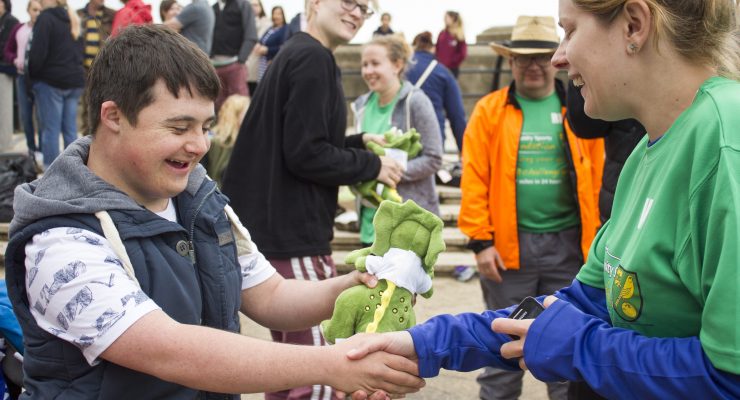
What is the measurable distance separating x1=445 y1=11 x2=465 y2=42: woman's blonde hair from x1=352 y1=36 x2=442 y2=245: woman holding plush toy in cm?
613

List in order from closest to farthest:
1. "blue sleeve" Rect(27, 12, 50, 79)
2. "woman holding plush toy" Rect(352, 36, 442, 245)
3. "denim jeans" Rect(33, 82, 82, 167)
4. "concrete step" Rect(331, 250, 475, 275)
A: "woman holding plush toy" Rect(352, 36, 442, 245), "concrete step" Rect(331, 250, 475, 275), "blue sleeve" Rect(27, 12, 50, 79), "denim jeans" Rect(33, 82, 82, 167)

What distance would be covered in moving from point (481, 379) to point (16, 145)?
940 cm

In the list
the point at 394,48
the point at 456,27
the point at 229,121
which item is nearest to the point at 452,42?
the point at 456,27

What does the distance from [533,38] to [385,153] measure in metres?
1.00

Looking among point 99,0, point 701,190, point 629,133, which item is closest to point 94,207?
point 701,190

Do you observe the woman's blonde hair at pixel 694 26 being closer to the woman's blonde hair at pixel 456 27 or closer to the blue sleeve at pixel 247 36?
the blue sleeve at pixel 247 36

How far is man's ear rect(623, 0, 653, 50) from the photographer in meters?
1.62

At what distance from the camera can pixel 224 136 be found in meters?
5.77

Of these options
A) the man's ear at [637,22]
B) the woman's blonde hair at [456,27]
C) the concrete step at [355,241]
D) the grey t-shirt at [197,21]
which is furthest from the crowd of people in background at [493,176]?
the woman's blonde hair at [456,27]

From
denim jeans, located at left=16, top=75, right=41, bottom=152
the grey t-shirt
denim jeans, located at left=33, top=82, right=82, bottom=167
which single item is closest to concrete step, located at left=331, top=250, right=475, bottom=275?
the grey t-shirt

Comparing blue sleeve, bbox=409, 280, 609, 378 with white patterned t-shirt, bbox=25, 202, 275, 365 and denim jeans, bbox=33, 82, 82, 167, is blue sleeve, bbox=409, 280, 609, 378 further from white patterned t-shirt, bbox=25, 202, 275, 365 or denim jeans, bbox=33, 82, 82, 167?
denim jeans, bbox=33, 82, 82, 167

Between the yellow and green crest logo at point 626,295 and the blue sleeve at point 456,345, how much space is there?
47 centimetres

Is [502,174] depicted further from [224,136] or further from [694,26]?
[224,136]

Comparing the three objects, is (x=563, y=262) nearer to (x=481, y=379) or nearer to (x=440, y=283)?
(x=481, y=379)
